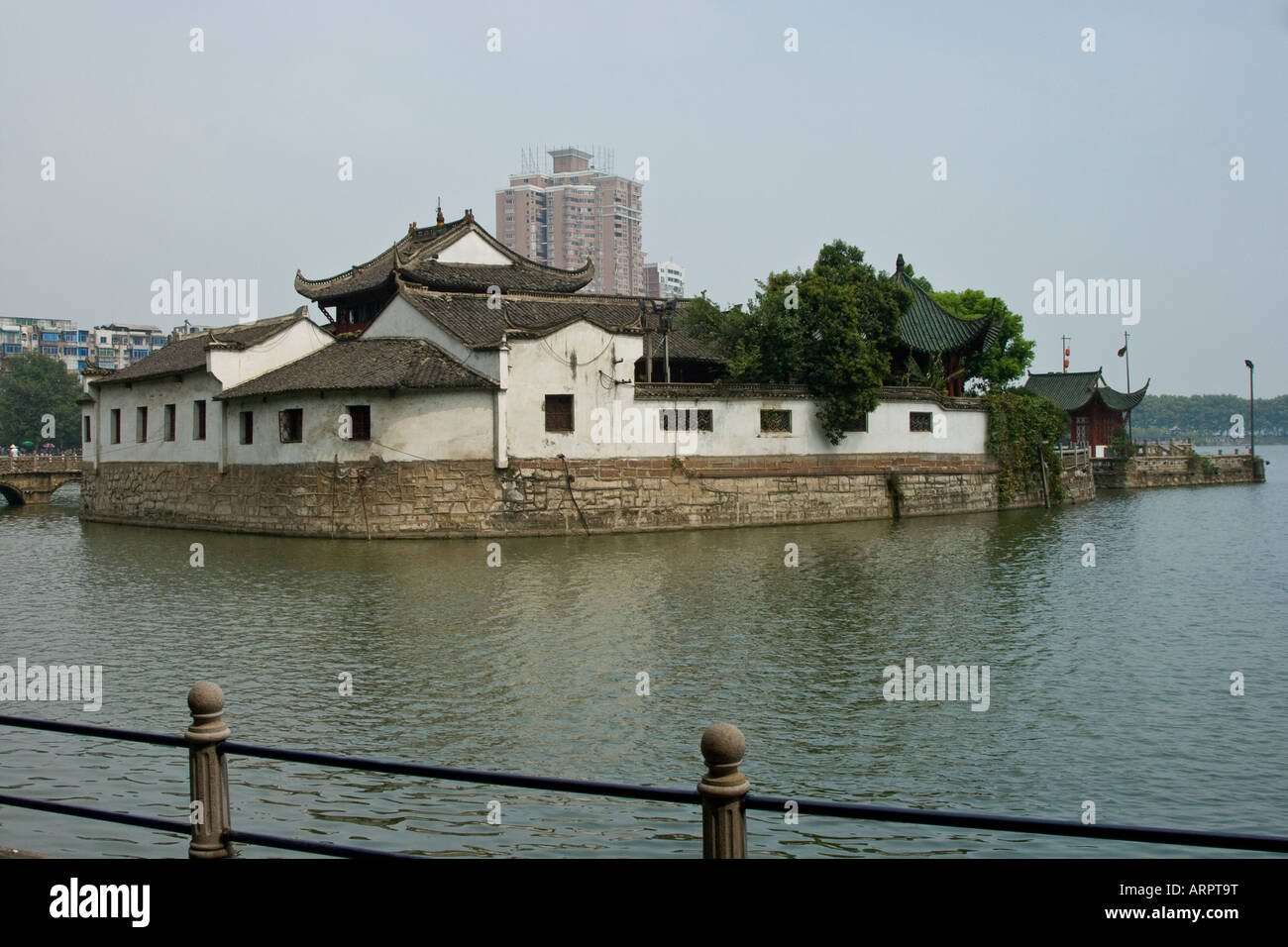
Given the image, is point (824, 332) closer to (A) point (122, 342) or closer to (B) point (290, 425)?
(B) point (290, 425)

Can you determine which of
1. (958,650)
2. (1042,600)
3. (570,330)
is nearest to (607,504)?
(570,330)

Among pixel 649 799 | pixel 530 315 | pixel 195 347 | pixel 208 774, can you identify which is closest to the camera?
pixel 649 799

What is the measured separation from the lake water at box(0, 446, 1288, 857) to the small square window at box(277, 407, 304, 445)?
4906mm

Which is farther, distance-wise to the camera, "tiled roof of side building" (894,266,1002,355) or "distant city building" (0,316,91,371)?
"distant city building" (0,316,91,371)

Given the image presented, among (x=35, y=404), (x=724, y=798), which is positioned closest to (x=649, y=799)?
(x=724, y=798)

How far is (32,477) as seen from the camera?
169 feet

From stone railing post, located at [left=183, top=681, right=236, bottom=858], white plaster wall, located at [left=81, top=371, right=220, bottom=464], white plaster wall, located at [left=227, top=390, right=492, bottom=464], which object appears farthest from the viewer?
white plaster wall, located at [left=81, top=371, right=220, bottom=464]

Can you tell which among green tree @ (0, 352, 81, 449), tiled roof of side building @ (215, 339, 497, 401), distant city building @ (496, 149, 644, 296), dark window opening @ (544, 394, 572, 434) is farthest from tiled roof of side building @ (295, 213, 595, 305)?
distant city building @ (496, 149, 644, 296)

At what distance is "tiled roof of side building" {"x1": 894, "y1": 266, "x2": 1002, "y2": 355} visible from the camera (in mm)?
43438

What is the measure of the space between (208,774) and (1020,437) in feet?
134

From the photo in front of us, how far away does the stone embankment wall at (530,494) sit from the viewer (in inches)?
1221

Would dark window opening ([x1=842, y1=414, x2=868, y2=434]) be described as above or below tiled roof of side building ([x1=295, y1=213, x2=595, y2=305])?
below

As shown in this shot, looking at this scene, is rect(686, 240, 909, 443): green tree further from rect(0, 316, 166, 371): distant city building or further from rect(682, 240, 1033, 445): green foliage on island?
rect(0, 316, 166, 371): distant city building
